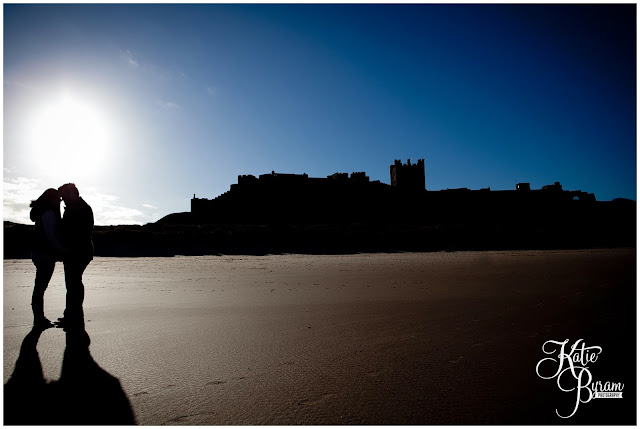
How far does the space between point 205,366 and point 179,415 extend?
2.05 ft

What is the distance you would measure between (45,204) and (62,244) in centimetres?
51

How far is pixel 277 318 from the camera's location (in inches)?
152

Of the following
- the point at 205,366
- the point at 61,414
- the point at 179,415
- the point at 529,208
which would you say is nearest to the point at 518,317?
the point at 205,366

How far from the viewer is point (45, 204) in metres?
3.70

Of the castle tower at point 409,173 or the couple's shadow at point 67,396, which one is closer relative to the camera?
the couple's shadow at point 67,396

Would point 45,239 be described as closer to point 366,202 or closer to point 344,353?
point 344,353

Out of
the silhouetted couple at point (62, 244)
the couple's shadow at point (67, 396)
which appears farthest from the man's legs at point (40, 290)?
the couple's shadow at point (67, 396)

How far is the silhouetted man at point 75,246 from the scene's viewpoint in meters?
3.49

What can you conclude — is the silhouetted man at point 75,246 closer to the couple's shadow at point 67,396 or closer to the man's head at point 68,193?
the man's head at point 68,193

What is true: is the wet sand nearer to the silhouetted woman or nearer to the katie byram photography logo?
the katie byram photography logo

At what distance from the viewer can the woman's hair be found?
12.1 ft

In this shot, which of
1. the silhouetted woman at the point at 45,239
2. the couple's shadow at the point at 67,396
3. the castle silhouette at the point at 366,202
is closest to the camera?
the couple's shadow at the point at 67,396

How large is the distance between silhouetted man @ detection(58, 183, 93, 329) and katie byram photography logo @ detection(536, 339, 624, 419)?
413cm

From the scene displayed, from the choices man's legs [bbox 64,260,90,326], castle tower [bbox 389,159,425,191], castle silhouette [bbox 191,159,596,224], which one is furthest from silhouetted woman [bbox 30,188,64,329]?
castle tower [bbox 389,159,425,191]
